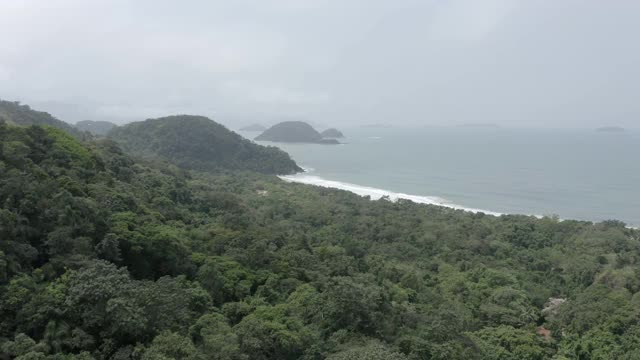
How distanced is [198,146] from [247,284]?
73718mm

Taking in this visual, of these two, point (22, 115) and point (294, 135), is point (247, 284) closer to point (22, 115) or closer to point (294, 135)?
point (22, 115)

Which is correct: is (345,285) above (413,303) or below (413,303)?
above

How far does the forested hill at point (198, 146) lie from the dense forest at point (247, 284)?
4761cm

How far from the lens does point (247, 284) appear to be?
22.0 m

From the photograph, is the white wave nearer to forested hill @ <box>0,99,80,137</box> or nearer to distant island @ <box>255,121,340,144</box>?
forested hill @ <box>0,99,80,137</box>

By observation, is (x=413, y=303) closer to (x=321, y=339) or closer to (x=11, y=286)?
(x=321, y=339)

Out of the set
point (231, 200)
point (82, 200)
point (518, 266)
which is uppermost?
point (82, 200)

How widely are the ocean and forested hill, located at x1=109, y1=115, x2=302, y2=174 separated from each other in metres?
7.07

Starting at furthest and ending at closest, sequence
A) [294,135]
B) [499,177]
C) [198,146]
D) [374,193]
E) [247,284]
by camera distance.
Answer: [294,135] < [198,146] < [499,177] < [374,193] < [247,284]

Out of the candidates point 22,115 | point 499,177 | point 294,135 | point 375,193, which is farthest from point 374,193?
point 294,135

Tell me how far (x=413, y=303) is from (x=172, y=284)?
510 inches

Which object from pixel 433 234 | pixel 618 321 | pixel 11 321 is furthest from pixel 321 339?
pixel 433 234

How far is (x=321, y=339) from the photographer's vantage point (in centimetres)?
1805

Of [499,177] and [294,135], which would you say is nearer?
[499,177]
